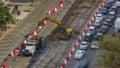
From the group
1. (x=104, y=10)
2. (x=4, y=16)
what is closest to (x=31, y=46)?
(x=4, y=16)

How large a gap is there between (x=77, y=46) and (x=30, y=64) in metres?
12.1

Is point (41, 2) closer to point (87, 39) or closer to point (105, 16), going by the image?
point (105, 16)

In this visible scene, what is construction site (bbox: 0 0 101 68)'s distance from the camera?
91.3 metres

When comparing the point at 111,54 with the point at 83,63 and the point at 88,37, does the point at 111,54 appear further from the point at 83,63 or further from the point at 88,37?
the point at 88,37

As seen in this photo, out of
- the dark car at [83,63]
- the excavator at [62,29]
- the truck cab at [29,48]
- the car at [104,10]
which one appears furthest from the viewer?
the car at [104,10]

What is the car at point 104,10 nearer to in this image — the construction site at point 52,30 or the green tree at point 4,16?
the construction site at point 52,30

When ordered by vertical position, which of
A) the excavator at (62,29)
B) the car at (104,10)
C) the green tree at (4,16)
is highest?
the green tree at (4,16)

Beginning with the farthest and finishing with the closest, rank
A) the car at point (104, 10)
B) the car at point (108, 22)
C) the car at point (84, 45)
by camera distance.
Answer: the car at point (104, 10)
the car at point (108, 22)
the car at point (84, 45)

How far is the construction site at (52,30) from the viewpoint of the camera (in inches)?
3595

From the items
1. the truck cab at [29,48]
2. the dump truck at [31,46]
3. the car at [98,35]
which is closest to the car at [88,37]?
the car at [98,35]

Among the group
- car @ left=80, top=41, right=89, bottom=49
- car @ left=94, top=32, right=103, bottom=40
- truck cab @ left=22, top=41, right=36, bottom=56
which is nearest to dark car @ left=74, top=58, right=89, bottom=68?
car @ left=80, top=41, right=89, bottom=49

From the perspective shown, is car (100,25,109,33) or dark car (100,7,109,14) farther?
dark car (100,7,109,14)

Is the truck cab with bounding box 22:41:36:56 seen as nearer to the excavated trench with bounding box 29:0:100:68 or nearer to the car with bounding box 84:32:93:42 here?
the excavated trench with bounding box 29:0:100:68

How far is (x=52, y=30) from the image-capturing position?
110 meters
